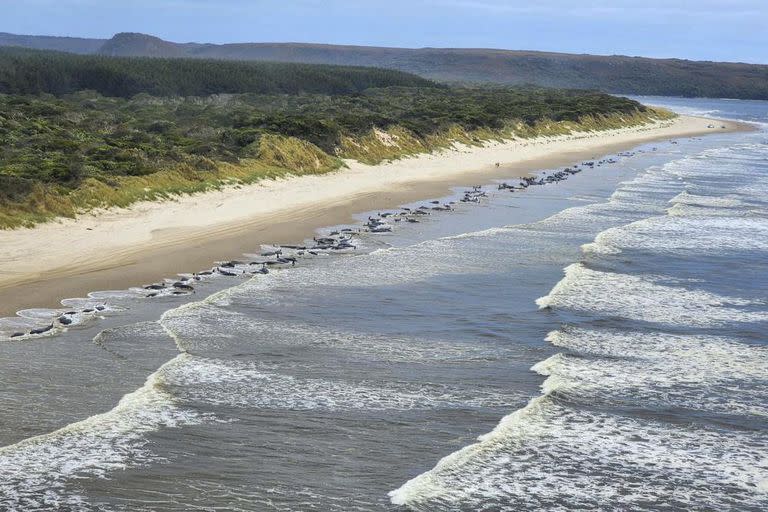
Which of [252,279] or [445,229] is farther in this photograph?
[445,229]

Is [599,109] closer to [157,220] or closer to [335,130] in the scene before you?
[335,130]

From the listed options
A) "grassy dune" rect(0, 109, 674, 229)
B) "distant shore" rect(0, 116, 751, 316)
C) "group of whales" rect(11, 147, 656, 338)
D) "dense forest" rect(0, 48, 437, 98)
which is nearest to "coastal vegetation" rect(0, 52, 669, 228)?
"grassy dune" rect(0, 109, 674, 229)

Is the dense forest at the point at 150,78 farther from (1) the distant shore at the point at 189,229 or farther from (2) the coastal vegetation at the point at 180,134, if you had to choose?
(1) the distant shore at the point at 189,229

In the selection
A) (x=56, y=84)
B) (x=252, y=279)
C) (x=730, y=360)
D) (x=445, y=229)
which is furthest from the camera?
(x=56, y=84)

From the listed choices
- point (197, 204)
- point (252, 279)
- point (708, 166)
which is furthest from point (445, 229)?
point (708, 166)

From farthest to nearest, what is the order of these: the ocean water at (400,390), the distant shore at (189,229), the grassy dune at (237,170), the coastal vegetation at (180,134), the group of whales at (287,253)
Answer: the coastal vegetation at (180,134)
the grassy dune at (237,170)
the distant shore at (189,229)
the group of whales at (287,253)
the ocean water at (400,390)

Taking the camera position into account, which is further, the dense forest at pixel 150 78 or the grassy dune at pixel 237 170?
the dense forest at pixel 150 78

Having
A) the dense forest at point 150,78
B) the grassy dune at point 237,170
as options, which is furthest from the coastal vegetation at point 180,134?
the dense forest at point 150,78
